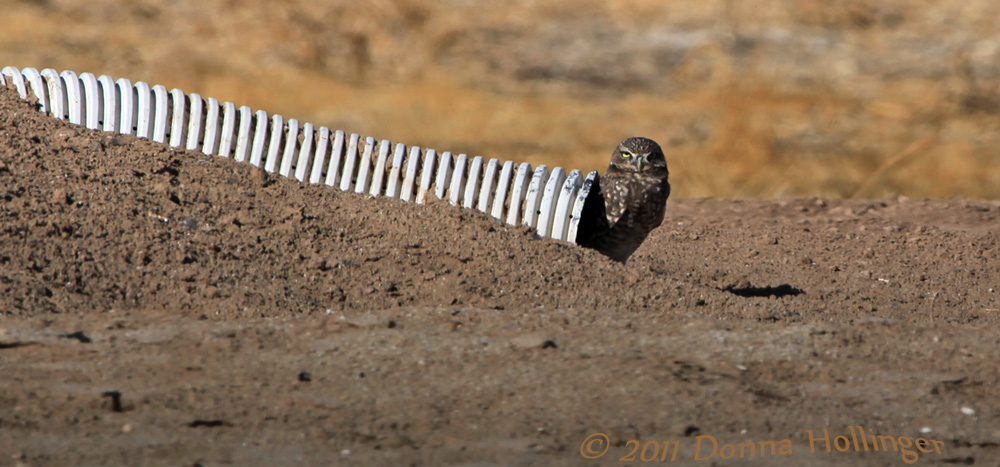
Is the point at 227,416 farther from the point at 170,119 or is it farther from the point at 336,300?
the point at 170,119

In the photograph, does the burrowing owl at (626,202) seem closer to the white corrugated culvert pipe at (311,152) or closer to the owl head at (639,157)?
the owl head at (639,157)

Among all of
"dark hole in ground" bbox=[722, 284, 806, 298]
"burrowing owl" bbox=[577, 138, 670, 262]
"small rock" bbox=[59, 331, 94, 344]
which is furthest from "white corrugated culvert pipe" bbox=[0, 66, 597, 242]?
"small rock" bbox=[59, 331, 94, 344]

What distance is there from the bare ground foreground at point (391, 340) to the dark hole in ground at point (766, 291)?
0.09 ft

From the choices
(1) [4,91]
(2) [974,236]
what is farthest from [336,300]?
(2) [974,236]

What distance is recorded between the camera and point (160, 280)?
202 inches

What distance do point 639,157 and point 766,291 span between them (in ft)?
3.87

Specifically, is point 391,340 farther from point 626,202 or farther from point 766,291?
point 766,291

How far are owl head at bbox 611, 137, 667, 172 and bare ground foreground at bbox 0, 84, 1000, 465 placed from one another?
0.78m

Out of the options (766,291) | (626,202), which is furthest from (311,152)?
(766,291)

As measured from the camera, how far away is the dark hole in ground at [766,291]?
672 cm

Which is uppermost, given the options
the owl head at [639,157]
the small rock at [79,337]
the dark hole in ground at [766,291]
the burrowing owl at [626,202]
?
the owl head at [639,157]

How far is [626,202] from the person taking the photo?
7.10 meters

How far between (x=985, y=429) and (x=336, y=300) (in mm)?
2812

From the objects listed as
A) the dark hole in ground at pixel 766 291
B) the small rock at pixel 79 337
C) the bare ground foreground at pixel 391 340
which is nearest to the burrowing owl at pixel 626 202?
the bare ground foreground at pixel 391 340
